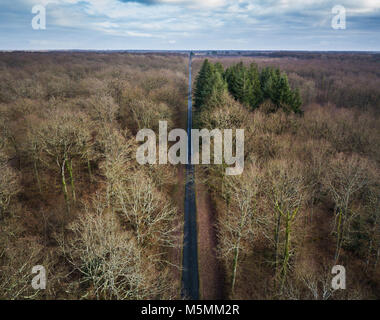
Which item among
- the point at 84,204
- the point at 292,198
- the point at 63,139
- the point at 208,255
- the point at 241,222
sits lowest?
the point at 208,255

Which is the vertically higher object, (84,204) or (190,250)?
(84,204)

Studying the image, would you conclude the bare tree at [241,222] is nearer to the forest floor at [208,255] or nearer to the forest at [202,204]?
the forest at [202,204]

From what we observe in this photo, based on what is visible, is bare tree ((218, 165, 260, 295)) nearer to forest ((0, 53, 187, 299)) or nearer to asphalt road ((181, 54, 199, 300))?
asphalt road ((181, 54, 199, 300))

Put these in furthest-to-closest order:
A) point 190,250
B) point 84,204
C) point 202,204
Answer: point 202,204 → point 190,250 → point 84,204

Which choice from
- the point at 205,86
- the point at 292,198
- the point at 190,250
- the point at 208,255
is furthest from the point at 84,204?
the point at 205,86

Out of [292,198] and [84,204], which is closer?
[292,198]

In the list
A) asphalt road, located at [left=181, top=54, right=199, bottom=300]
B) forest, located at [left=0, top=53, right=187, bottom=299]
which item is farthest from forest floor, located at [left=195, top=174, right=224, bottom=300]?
forest, located at [left=0, top=53, right=187, bottom=299]

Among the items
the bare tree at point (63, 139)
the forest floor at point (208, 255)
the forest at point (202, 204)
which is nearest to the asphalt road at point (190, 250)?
the forest floor at point (208, 255)

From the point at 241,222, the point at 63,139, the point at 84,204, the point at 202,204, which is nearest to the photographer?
the point at 241,222

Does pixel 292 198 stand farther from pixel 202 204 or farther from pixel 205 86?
pixel 205 86
